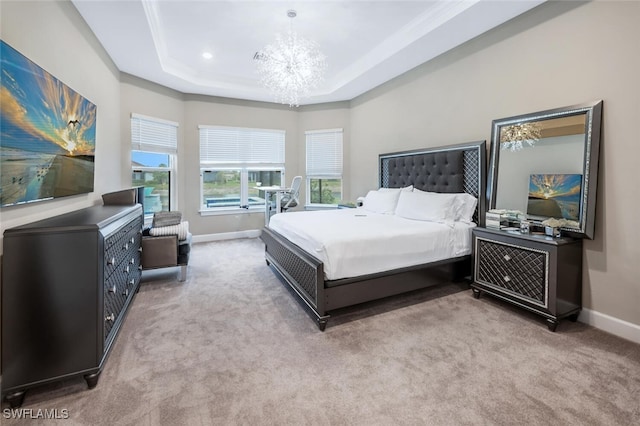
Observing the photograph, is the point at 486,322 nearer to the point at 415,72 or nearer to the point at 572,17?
the point at 572,17

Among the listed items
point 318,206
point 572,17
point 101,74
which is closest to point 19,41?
point 101,74

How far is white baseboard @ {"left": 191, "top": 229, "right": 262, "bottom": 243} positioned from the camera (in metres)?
5.71

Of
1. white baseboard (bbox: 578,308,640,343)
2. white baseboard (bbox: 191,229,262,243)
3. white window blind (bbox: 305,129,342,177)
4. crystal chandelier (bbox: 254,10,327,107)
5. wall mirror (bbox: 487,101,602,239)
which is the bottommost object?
white baseboard (bbox: 578,308,640,343)

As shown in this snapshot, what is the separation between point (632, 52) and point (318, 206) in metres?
4.97

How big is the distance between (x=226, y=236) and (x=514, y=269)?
502 centimetres

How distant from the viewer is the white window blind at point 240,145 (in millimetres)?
5707

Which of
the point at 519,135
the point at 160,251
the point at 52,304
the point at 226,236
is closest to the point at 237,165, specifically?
the point at 226,236

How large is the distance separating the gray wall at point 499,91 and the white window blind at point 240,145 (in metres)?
0.78

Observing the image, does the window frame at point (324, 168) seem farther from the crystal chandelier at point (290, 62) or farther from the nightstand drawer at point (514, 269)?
the nightstand drawer at point (514, 269)

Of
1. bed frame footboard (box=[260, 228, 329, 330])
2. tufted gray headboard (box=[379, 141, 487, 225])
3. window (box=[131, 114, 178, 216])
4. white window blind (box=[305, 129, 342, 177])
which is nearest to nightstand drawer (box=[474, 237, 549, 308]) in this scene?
tufted gray headboard (box=[379, 141, 487, 225])

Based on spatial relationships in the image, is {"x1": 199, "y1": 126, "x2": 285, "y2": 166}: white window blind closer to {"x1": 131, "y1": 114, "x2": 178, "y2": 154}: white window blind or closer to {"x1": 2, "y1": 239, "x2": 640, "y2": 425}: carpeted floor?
{"x1": 131, "y1": 114, "x2": 178, "y2": 154}: white window blind

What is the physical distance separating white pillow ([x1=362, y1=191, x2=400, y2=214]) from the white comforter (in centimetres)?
68

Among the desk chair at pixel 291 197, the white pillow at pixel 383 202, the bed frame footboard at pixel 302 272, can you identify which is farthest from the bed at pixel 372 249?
the desk chair at pixel 291 197

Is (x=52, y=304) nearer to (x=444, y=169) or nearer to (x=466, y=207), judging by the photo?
(x=466, y=207)
